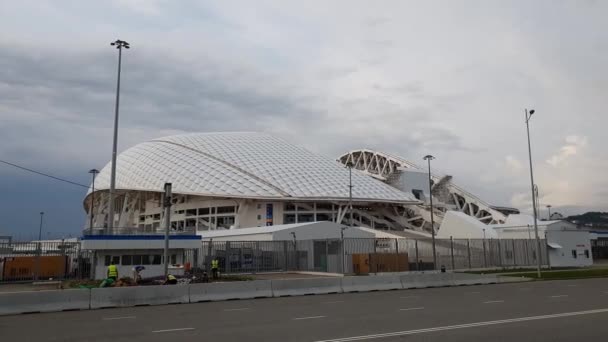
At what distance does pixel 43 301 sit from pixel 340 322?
11258 mm

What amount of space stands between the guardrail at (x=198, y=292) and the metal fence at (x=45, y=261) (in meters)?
13.6

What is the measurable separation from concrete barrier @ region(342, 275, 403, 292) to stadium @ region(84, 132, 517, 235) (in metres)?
34.6

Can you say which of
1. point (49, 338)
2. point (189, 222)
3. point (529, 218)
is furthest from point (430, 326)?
point (189, 222)

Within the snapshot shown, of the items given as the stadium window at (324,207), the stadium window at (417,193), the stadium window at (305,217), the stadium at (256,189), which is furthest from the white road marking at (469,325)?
the stadium window at (417,193)

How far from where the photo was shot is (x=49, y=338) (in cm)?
1154

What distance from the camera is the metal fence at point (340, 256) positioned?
36.7 meters

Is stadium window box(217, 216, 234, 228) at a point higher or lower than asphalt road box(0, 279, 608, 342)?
higher

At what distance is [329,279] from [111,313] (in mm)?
10824

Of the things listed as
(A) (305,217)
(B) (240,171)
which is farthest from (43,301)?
(A) (305,217)

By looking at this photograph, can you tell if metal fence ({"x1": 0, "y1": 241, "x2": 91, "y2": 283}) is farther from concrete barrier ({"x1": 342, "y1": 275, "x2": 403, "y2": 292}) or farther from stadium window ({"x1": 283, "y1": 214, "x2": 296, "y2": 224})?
stadium window ({"x1": 283, "y1": 214, "x2": 296, "y2": 224})

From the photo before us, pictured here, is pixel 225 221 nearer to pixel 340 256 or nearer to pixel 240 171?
pixel 240 171

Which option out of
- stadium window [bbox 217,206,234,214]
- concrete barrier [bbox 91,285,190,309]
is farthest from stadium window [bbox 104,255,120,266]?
stadium window [bbox 217,206,234,214]

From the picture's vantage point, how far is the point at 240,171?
7075cm

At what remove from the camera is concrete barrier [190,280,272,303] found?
70.8 feet
